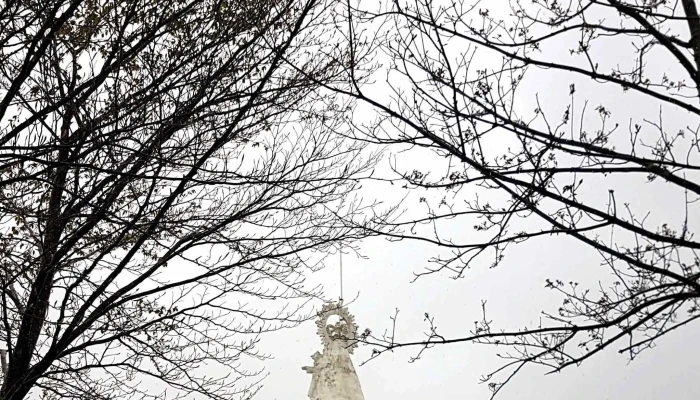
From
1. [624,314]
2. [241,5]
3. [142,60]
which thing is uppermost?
[241,5]

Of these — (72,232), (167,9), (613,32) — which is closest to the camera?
(613,32)

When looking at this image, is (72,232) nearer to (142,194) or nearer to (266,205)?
(142,194)

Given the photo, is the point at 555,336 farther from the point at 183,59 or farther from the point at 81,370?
the point at 81,370

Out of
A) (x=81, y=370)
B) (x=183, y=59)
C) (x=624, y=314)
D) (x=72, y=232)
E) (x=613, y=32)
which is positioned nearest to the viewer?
(x=624, y=314)

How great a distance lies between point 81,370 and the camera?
17.9 feet

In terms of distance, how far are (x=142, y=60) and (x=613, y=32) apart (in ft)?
8.58

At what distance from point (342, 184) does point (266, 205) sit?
0.63 meters

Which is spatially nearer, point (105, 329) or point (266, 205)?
point (105, 329)

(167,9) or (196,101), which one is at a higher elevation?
(167,9)

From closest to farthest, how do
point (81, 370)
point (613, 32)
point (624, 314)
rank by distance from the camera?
point (624, 314), point (613, 32), point (81, 370)

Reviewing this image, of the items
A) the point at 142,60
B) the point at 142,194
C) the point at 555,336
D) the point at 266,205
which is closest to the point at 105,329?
the point at 142,194

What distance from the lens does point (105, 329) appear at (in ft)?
16.8

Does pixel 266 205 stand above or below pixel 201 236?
above

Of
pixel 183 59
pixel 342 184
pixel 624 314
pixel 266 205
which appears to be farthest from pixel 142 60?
pixel 624 314
